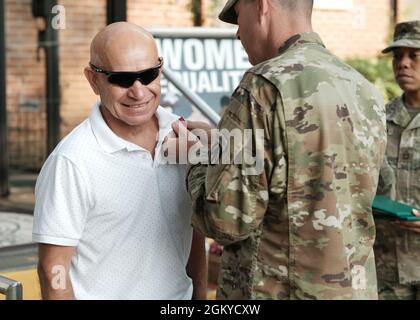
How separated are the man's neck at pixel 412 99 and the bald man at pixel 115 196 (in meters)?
1.88

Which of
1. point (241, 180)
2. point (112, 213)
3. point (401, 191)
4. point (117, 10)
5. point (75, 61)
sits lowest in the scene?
point (401, 191)

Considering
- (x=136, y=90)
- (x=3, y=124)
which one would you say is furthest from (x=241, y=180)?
(x=3, y=124)

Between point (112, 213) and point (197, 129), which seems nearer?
point (112, 213)

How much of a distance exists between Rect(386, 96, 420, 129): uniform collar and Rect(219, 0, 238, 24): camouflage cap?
5.45ft

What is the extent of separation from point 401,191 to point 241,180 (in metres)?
1.93

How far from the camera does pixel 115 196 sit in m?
2.03

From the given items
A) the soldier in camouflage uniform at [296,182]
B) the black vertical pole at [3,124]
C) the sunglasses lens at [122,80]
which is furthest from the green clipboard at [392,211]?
the black vertical pole at [3,124]

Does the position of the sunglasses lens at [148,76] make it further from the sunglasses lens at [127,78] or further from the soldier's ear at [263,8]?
the soldier's ear at [263,8]

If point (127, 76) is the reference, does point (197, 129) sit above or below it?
below

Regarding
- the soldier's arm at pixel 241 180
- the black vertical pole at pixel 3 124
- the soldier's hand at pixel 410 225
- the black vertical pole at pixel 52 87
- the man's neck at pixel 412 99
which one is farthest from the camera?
the black vertical pole at pixel 52 87

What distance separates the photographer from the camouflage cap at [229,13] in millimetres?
2105

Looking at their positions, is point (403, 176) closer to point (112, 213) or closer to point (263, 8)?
point (263, 8)

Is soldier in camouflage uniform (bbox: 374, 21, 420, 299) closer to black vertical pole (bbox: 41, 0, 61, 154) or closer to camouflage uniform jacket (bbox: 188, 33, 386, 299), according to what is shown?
camouflage uniform jacket (bbox: 188, 33, 386, 299)

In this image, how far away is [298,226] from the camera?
1911 mm
